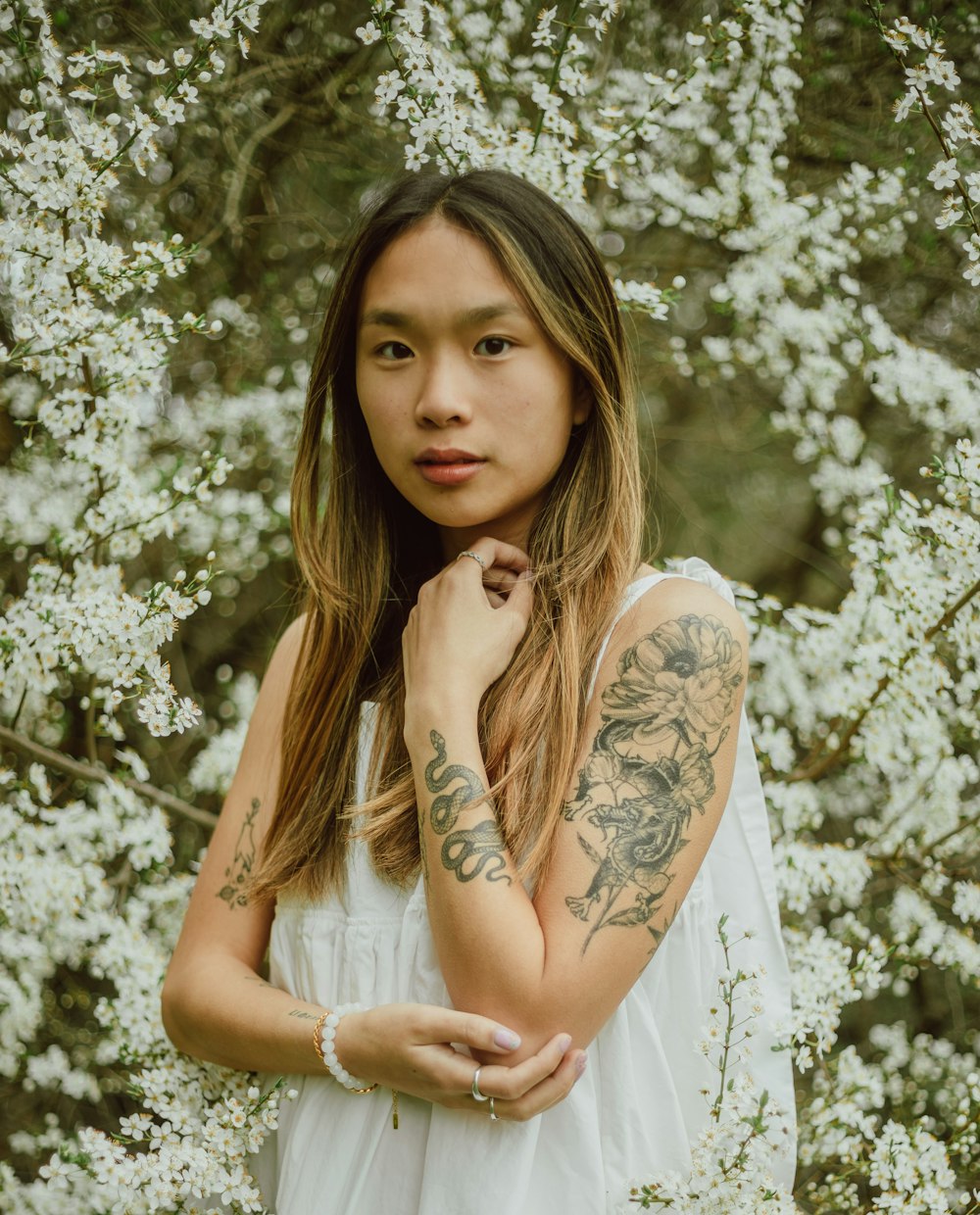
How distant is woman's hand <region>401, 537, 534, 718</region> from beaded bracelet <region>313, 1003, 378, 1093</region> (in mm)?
438

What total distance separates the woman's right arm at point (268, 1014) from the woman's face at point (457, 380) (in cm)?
51

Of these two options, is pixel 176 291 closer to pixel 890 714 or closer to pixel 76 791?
pixel 76 791

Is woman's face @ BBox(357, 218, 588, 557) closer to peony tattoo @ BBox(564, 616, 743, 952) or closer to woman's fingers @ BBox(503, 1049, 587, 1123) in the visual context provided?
peony tattoo @ BBox(564, 616, 743, 952)

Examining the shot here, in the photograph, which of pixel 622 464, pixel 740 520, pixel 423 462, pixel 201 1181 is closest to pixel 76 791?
pixel 201 1181

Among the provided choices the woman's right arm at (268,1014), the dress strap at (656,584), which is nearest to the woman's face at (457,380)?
the dress strap at (656,584)

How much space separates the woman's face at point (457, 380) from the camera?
172 cm

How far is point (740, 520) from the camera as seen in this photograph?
4504 millimetres

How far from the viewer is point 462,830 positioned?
150 centimetres

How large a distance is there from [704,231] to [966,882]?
1.76 metres

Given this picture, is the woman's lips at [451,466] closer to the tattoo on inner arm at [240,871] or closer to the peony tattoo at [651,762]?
the peony tattoo at [651,762]

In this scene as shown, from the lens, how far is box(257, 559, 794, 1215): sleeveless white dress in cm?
152

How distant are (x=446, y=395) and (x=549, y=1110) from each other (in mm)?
1042

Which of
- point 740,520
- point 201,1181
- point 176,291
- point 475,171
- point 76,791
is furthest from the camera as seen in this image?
point 740,520

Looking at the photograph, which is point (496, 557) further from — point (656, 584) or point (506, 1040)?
point (506, 1040)
